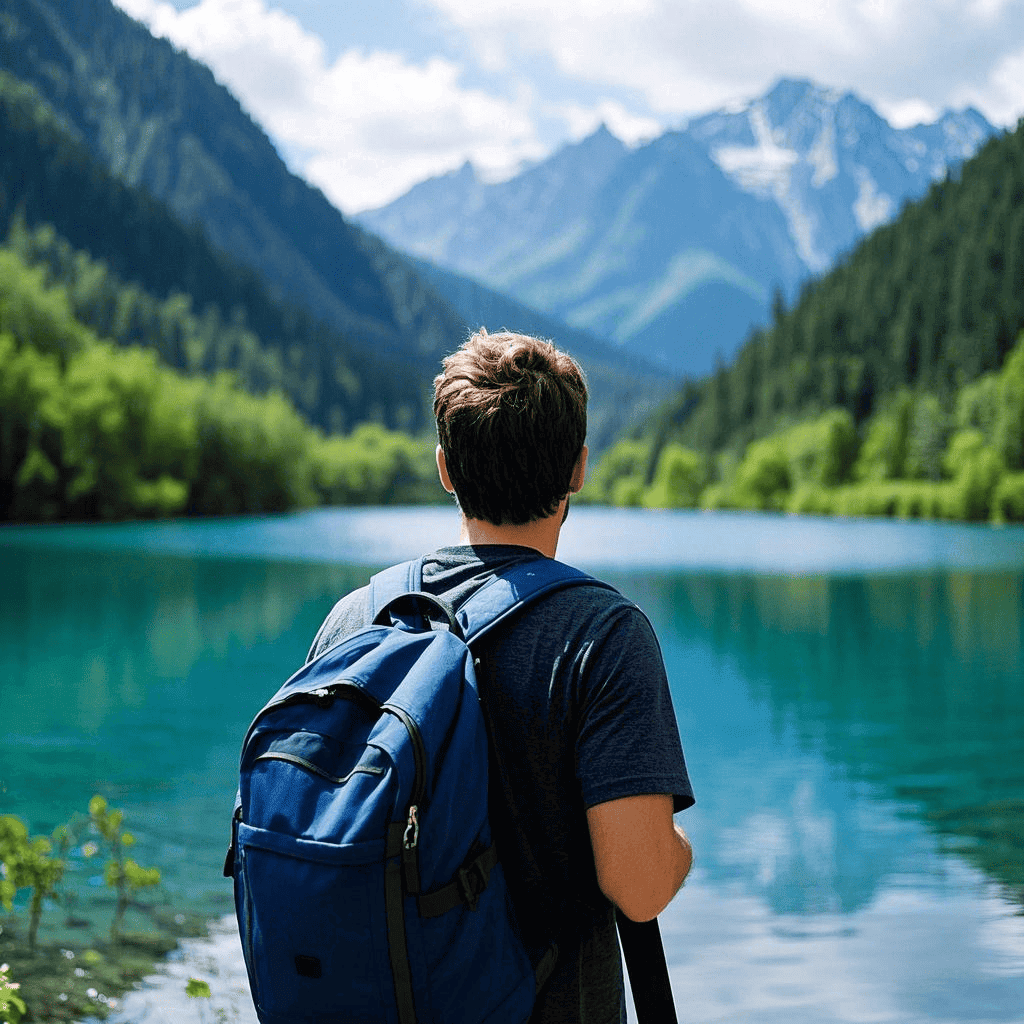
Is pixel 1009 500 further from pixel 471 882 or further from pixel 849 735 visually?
pixel 471 882

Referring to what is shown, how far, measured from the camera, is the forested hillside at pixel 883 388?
111938 mm

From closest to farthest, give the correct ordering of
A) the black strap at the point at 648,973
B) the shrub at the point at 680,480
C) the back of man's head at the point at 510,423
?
the back of man's head at the point at 510,423 < the black strap at the point at 648,973 < the shrub at the point at 680,480

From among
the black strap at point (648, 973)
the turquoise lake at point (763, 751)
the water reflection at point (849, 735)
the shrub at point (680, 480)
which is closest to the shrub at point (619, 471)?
the shrub at point (680, 480)

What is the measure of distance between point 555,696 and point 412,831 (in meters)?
0.38

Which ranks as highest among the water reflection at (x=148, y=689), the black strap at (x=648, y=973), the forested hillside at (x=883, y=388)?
the forested hillside at (x=883, y=388)

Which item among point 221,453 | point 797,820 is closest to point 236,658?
point 797,820

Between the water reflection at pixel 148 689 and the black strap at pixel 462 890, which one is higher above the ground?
the black strap at pixel 462 890

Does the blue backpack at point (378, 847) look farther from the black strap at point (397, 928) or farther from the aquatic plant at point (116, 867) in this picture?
the aquatic plant at point (116, 867)

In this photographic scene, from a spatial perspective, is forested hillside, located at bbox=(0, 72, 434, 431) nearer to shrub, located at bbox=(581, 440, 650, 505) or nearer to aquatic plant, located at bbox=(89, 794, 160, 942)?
shrub, located at bbox=(581, 440, 650, 505)

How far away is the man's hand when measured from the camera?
2.35m

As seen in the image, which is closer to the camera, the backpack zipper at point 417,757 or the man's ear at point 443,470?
the backpack zipper at point 417,757

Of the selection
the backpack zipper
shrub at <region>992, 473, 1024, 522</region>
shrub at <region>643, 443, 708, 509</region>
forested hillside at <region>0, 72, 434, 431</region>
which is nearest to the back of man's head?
the backpack zipper

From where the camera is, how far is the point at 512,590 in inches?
95.0

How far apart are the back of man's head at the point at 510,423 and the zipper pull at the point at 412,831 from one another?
657 mm
